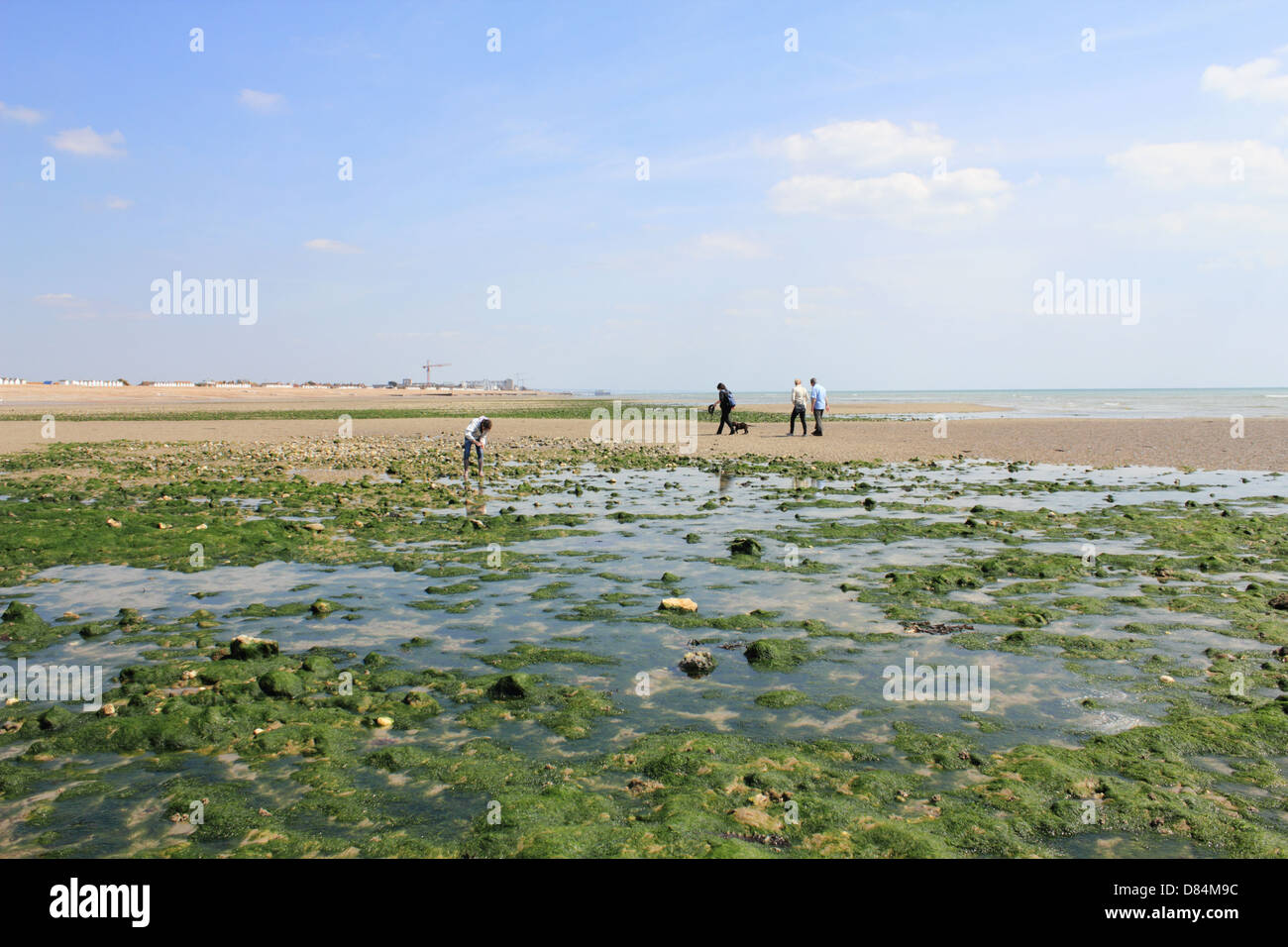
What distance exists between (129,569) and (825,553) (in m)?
12.6

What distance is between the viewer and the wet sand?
33.1 m

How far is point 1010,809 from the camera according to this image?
5.73 m

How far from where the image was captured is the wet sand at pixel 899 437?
3312 cm

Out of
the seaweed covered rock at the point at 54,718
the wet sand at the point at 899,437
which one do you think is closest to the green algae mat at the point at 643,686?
the seaweed covered rock at the point at 54,718

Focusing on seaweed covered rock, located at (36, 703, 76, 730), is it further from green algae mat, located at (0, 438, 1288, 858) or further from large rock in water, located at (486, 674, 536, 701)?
large rock in water, located at (486, 674, 536, 701)

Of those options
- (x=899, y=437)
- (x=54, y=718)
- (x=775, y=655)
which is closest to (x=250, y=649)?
(x=54, y=718)

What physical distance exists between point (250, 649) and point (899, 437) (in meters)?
40.3

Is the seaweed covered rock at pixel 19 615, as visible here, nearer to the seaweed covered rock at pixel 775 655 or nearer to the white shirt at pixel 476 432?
the seaweed covered rock at pixel 775 655

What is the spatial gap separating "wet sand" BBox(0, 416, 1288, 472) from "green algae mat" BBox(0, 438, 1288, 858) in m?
16.4

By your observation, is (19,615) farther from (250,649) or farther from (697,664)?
(697,664)

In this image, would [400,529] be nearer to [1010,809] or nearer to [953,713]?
[953,713]

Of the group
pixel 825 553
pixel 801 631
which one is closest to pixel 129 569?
pixel 801 631

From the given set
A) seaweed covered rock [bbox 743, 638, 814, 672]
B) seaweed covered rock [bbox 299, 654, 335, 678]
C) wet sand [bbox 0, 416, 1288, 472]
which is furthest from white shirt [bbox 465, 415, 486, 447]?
seaweed covered rock [bbox 743, 638, 814, 672]

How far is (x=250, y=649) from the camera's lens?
29.1 ft
